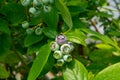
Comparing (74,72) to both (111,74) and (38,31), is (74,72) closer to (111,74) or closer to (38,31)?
(111,74)

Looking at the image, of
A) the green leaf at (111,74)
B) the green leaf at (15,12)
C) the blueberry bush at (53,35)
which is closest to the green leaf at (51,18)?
the blueberry bush at (53,35)

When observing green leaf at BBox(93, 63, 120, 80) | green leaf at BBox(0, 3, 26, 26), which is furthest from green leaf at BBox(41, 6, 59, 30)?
green leaf at BBox(93, 63, 120, 80)

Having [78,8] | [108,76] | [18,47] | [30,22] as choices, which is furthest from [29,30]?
[18,47]

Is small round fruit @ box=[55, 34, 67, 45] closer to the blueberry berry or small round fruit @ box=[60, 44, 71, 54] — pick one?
small round fruit @ box=[60, 44, 71, 54]

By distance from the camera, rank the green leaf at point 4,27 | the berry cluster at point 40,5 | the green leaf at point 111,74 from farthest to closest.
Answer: the green leaf at point 4,27 → the berry cluster at point 40,5 → the green leaf at point 111,74

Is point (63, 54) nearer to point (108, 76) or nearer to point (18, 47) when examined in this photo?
point (108, 76)

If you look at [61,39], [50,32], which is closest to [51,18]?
→ [50,32]

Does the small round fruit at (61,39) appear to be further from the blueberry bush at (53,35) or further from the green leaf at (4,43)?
the green leaf at (4,43)
